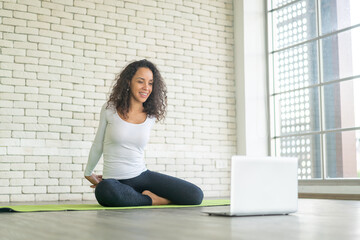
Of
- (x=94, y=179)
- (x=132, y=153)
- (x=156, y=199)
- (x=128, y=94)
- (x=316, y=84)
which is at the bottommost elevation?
(x=156, y=199)

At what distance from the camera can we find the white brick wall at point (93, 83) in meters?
5.16

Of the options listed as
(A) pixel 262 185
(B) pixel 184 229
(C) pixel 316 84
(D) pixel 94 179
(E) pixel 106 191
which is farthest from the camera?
(C) pixel 316 84

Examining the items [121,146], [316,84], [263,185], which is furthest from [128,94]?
[316,84]

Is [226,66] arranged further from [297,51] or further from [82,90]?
[82,90]

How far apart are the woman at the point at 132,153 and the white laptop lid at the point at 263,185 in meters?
1.21

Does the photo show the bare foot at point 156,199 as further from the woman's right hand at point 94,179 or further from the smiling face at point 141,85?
the smiling face at point 141,85

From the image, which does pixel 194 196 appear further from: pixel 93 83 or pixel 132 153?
pixel 93 83

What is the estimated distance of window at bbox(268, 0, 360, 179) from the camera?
533 centimetres

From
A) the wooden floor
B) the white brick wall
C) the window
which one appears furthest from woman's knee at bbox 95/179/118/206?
the window

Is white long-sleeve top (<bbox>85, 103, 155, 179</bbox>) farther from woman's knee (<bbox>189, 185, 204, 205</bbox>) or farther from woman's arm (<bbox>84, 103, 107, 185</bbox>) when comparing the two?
woman's knee (<bbox>189, 185, 204, 205</bbox>)

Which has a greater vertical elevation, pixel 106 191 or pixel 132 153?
pixel 132 153

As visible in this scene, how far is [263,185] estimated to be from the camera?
2.49 m

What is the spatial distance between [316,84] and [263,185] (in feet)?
11.7

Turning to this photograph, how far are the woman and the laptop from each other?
1.13 meters
